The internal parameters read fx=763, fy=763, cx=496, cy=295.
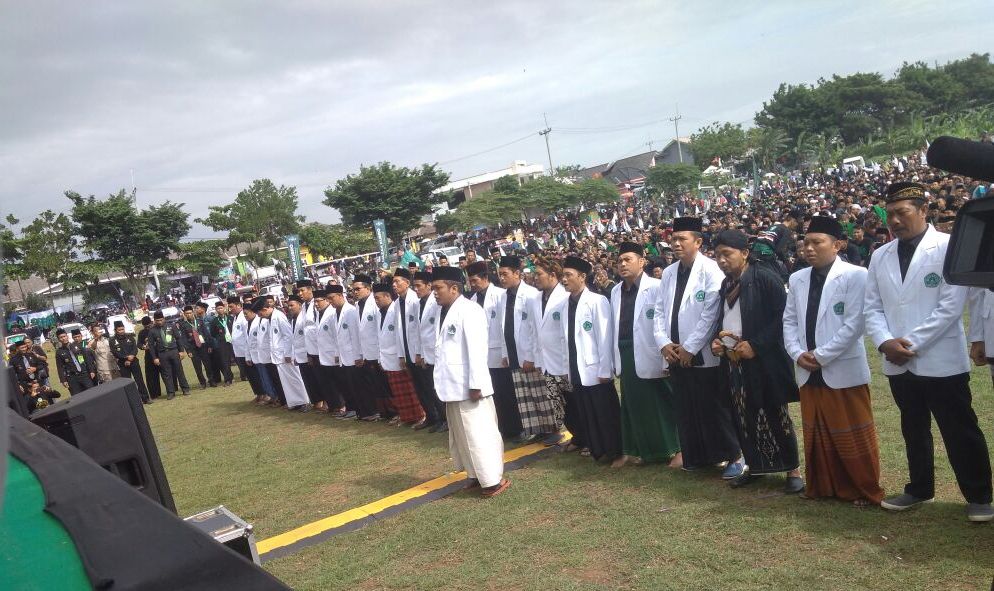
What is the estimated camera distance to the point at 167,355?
52.4ft

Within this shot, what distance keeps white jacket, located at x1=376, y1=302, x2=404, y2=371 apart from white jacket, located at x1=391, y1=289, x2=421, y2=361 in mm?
52

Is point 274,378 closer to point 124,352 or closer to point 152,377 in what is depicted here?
point 124,352

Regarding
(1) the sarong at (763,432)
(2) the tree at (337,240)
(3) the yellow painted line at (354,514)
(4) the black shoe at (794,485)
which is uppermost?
(2) the tree at (337,240)

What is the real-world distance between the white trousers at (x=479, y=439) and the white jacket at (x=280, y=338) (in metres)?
6.16

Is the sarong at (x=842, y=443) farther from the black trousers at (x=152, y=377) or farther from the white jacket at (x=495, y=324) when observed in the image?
the black trousers at (x=152, y=377)

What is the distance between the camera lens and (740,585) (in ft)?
12.8

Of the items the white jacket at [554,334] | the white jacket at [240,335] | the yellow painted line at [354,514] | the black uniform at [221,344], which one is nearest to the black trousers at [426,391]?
A: the yellow painted line at [354,514]

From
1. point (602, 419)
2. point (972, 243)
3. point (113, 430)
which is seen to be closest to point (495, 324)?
point (602, 419)

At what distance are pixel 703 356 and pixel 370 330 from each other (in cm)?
524

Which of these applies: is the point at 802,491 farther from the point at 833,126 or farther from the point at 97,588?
the point at 833,126

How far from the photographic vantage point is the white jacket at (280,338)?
1173 cm

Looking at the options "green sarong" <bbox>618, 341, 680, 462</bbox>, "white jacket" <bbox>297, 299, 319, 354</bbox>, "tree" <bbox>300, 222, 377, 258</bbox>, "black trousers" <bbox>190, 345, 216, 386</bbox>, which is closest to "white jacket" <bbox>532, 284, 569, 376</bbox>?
"green sarong" <bbox>618, 341, 680, 462</bbox>

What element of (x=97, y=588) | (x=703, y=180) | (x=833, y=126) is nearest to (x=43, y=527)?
(x=97, y=588)

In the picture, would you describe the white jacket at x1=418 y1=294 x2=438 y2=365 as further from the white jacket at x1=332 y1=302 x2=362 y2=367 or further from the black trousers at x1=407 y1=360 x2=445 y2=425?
the white jacket at x1=332 y1=302 x2=362 y2=367
